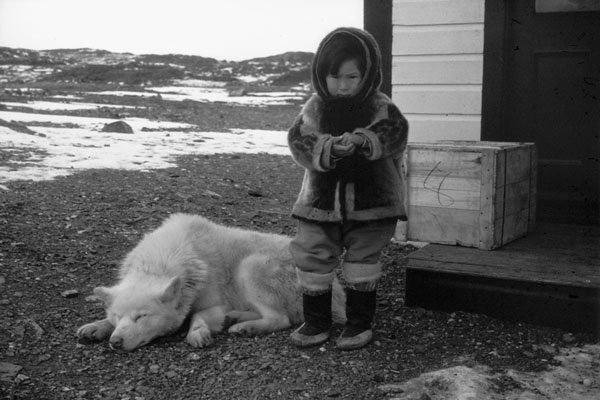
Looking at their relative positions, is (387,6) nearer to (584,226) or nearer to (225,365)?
(584,226)

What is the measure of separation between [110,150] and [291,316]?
24.1ft

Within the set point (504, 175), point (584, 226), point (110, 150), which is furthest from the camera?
point (110, 150)

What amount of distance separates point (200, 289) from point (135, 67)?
4829cm

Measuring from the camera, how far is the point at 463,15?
601 cm

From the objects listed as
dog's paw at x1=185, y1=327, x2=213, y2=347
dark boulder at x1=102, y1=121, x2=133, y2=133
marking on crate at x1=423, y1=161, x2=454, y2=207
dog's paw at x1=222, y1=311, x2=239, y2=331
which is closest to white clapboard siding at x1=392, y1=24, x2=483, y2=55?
marking on crate at x1=423, y1=161, x2=454, y2=207

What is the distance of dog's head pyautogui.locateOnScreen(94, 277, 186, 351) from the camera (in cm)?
392

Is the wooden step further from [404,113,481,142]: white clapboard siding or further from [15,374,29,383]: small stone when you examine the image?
[15,374,29,383]: small stone

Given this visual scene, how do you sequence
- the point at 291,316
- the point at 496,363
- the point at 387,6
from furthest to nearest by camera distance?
the point at 387,6 → the point at 291,316 → the point at 496,363

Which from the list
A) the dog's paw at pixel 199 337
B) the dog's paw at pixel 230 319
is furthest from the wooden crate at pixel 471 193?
the dog's paw at pixel 199 337

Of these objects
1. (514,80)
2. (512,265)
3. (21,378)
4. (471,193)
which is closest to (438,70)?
(514,80)

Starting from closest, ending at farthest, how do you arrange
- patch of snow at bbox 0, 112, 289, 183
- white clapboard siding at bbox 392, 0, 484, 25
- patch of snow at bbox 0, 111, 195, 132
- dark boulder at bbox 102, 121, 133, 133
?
white clapboard siding at bbox 392, 0, 484, 25, patch of snow at bbox 0, 112, 289, 183, dark boulder at bbox 102, 121, 133, 133, patch of snow at bbox 0, 111, 195, 132

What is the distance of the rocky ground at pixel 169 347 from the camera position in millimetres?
3438

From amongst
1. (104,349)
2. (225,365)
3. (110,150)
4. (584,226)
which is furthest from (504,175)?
(110,150)

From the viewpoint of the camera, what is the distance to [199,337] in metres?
4.01
